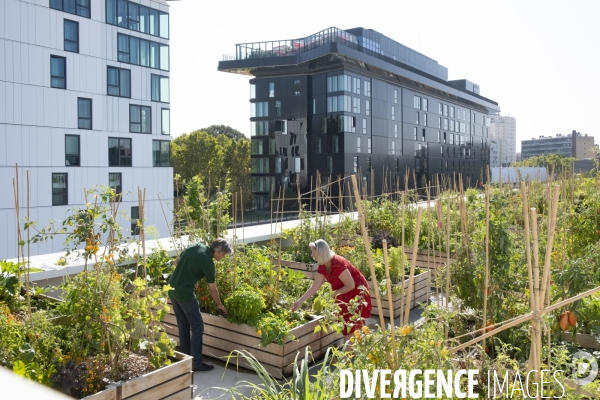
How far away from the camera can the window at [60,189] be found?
70.1ft

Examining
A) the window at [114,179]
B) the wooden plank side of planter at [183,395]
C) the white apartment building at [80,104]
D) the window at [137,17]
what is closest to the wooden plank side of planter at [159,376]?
the wooden plank side of planter at [183,395]

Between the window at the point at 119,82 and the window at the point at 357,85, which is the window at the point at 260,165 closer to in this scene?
the window at the point at 357,85

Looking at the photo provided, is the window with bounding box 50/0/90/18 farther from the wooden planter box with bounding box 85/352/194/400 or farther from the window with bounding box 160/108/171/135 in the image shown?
the wooden planter box with bounding box 85/352/194/400

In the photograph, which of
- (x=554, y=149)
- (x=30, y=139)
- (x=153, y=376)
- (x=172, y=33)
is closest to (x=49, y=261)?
(x=153, y=376)

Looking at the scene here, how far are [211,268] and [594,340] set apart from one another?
333 centimetres

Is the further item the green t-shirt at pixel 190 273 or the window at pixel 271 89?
the window at pixel 271 89

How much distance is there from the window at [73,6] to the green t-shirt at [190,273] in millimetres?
20713

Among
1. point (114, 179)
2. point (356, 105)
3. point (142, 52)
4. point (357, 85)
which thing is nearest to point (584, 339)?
point (114, 179)

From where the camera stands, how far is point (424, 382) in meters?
2.69

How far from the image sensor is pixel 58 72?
21703 mm

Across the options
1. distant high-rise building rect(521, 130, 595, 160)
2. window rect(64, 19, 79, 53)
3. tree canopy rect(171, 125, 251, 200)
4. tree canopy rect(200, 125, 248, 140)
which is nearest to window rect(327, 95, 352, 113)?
tree canopy rect(171, 125, 251, 200)

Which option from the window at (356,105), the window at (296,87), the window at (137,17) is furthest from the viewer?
the window at (296,87)

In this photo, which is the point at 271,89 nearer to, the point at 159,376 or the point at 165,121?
the point at 165,121

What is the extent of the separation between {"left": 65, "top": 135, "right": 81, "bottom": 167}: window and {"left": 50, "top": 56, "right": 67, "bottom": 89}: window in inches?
85.7
